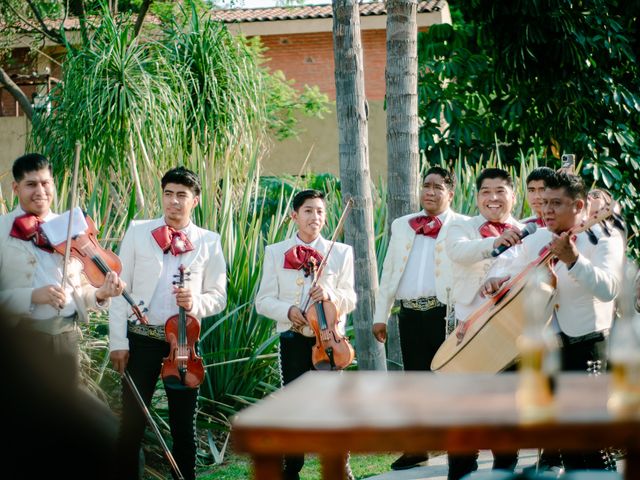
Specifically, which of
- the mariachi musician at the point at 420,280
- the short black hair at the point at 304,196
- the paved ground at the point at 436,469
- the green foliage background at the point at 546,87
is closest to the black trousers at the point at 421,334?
the mariachi musician at the point at 420,280

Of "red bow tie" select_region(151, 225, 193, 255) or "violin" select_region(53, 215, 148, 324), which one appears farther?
"red bow tie" select_region(151, 225, 193, 255)

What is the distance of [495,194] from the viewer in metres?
6.78

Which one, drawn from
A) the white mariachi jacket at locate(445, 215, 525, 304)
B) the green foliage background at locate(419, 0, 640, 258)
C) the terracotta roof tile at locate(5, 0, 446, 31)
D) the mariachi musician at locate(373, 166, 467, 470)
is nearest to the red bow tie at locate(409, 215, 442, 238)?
the mariachi musician at locate(373, 166, 467, 470)

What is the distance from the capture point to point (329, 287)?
22.7 feet

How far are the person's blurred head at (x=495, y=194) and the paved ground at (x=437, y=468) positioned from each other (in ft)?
5.75

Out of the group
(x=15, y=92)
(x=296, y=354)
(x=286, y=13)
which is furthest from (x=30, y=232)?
(x=286, y=13)

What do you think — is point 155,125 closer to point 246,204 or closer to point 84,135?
point 84,135

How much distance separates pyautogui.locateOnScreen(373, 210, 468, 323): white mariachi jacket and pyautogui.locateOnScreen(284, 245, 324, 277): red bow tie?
2.31 feet

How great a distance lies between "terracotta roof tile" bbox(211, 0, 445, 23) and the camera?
77.9ft

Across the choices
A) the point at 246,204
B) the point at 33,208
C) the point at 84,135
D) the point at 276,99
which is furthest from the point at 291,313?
the point at 276,99

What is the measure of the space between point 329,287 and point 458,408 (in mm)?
4077

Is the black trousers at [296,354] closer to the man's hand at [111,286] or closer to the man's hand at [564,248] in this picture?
the man's hand at [111,286]

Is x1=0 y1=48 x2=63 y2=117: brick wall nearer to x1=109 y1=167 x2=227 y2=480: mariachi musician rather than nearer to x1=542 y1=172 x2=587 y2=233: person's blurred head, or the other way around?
x1=109 y1=167 x2=227 y2=480: mariachi musician

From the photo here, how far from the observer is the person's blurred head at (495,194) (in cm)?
675
